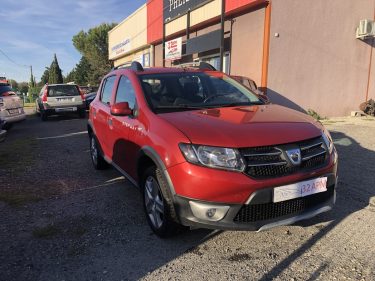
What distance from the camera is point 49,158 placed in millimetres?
7945

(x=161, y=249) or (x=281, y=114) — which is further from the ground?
(x=281, y=114)

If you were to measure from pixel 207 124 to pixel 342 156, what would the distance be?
15.0 feet

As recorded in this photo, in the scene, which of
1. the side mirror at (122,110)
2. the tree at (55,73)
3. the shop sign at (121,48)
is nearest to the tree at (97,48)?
the tree at (55,73)

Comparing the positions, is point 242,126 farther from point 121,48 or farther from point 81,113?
point 121,48

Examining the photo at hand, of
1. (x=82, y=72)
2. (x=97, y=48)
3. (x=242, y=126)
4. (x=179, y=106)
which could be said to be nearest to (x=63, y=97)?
(x=179, y=106)

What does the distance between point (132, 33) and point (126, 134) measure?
2899 cm

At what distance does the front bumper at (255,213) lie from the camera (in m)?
3.16

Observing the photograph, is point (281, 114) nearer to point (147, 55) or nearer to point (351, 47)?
point (351, 47)

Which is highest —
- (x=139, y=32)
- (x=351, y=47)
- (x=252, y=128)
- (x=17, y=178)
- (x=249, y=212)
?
(x=139, y=32)

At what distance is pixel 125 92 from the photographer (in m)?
4.92

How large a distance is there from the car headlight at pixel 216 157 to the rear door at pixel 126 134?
1082mm

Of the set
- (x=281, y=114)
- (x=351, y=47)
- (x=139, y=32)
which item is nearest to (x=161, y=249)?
(x=281, y=114)

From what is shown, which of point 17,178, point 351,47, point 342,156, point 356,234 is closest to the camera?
point 356,234

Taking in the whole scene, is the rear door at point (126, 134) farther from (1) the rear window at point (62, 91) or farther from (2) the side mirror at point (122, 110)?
(1) the rear window at point (62, 91)
